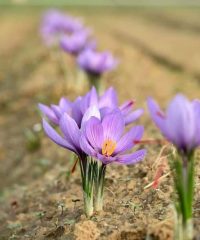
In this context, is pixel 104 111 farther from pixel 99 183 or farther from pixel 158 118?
pixel 158 118

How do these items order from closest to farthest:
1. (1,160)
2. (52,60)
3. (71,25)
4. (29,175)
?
1. (29,175)
2. (1,160)
3. (71,25)
4. (52,60)

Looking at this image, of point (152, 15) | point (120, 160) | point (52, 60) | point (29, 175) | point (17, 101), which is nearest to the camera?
point (120, 160)

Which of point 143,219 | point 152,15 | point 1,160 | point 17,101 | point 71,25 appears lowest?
point 143,219

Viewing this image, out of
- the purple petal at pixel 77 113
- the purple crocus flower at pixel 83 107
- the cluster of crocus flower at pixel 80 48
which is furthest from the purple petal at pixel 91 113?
the cluster of crocus flower at pixel 80 48

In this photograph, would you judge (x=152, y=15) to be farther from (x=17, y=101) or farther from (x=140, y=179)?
(x=140, y=179)

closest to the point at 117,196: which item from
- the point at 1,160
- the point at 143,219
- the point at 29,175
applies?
the point at 143,219

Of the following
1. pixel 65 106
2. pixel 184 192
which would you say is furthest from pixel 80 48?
pixel 184 192

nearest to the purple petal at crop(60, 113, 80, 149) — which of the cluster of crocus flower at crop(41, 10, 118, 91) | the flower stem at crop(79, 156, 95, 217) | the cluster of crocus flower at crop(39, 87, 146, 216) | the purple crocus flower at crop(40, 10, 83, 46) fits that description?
the cluster of crocus flower at crop(39, 87, 146, 216)
